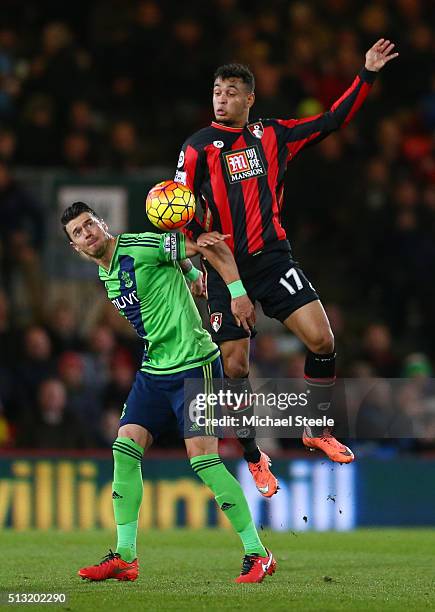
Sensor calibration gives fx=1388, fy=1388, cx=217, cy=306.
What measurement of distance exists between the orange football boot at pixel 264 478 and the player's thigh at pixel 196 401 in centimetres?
82

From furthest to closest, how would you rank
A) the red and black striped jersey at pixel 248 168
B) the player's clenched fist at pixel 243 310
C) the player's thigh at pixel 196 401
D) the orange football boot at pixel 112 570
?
the red and black striped jersey at pixel 248 168 < the player's clenched fist at pixel 243 310 < the orange football boot at pixel 112 570 < the player's thigh at pixel 196 401

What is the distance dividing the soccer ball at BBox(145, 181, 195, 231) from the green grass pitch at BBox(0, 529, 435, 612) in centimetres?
219

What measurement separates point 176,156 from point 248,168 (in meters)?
7.12

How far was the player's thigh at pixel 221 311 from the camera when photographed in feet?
29.6

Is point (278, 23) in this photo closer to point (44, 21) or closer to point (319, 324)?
point (44, 21)

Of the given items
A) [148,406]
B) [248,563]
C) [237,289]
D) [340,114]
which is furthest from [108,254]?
[248,563]

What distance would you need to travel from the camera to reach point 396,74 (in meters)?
17.6

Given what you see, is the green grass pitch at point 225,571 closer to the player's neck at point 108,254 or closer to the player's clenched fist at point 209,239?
the player's neck at point 108,254

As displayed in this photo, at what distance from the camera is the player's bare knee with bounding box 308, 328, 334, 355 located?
8.95m

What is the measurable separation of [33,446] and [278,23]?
7154mm

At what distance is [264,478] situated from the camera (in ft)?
30.0

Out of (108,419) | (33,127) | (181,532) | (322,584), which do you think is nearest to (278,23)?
(33,127)

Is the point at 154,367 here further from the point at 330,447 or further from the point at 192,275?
the point at 330,447

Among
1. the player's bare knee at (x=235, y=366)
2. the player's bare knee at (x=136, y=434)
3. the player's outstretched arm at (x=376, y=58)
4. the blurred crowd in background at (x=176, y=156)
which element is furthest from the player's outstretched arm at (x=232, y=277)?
the blurred crowd in background at (x=176, y=156)
